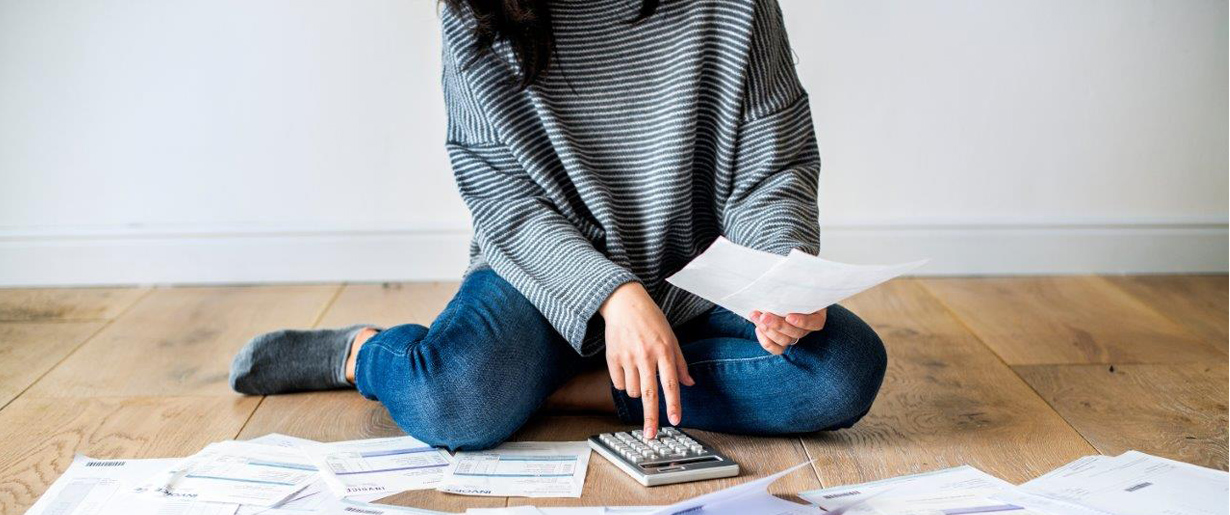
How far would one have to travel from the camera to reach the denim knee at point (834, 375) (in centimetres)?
125

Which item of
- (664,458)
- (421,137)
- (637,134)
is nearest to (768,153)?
(637,134)

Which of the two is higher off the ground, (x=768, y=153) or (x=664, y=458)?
(x=768, y=153)

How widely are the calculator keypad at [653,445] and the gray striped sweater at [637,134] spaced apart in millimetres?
144

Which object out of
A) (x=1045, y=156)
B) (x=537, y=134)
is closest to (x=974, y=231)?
(x=1045, y=156)

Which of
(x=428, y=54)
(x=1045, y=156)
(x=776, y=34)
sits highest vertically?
(x=776, y=34)

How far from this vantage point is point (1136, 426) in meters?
1.37

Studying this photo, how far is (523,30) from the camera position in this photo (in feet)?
4.24

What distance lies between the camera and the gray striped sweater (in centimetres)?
129

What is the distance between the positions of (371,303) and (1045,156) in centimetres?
137

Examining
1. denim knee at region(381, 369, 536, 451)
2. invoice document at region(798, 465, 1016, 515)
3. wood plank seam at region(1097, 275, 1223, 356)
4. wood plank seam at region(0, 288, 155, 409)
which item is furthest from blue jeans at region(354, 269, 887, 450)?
wood plank seam at region(1097, 275, 1223, 356)

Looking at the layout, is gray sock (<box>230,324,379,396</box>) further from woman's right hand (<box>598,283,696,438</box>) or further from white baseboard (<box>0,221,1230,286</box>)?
white baseboard (<box>0,221,1230,286</box>)

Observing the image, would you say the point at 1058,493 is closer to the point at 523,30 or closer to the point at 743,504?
the point at 743,504

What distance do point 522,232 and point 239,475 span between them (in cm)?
42

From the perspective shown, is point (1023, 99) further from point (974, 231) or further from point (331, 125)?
point (331, 125)
